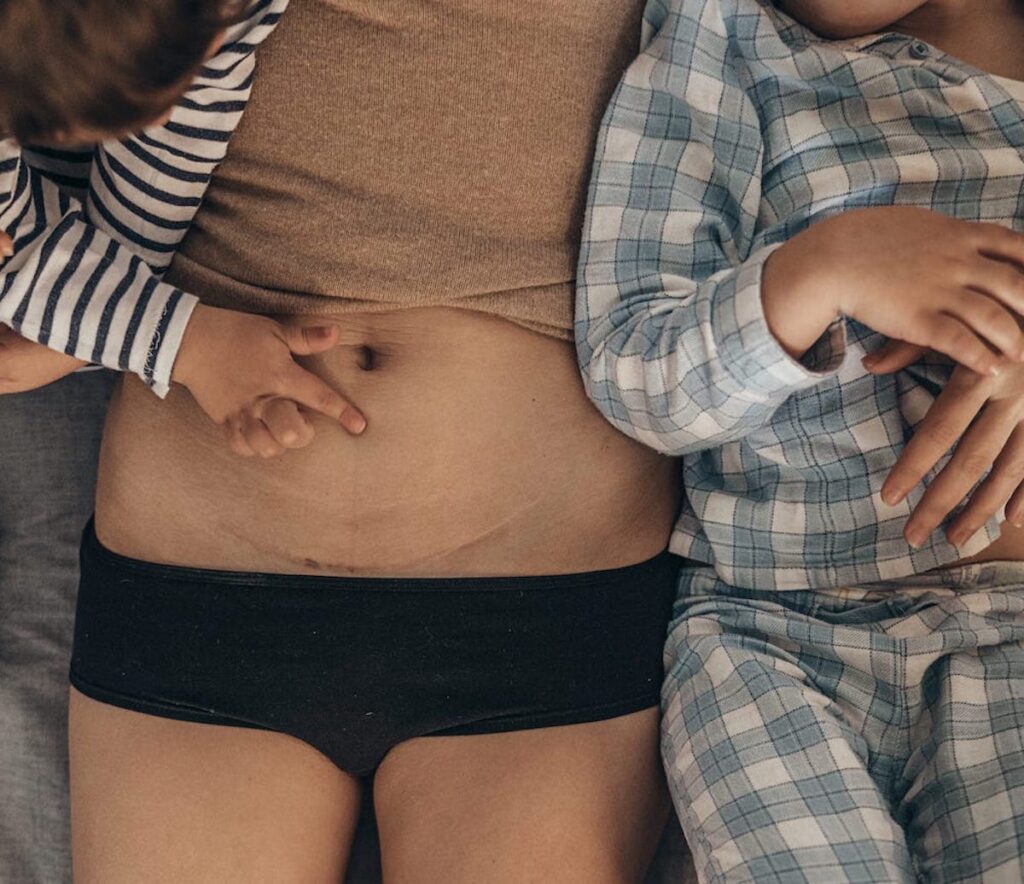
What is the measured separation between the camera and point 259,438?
40.0 inches

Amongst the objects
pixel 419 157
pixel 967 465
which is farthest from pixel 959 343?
pixel 419 157

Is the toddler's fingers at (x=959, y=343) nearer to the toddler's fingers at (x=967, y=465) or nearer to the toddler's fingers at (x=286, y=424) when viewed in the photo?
the toddler's fingers at (x=967, y=465)

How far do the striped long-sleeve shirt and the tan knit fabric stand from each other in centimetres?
5

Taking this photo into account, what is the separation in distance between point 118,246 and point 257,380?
178mm

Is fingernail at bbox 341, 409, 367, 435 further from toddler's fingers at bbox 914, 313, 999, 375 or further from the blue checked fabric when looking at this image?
toddler's fingers at bbox 914, 313, 999, 375

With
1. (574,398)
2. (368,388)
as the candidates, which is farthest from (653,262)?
(368,388)

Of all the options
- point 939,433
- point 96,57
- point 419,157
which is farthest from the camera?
point 419,157

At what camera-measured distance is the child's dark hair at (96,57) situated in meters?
0.79

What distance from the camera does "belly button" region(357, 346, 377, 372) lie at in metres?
1.07

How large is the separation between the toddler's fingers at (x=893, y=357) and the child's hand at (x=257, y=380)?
1.45 feet

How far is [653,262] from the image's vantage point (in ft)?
3.43

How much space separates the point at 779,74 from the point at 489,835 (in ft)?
2.41

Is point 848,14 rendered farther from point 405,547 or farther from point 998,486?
point 405,547

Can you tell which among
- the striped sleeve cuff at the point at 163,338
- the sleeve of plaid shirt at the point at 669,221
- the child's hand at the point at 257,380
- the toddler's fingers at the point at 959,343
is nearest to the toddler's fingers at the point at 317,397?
the child's hand at the point at 257,380
